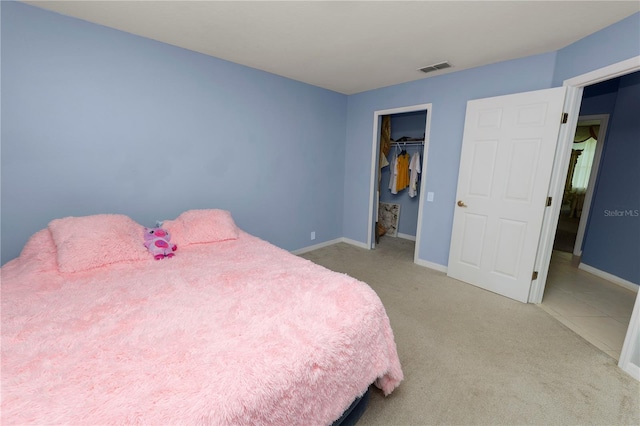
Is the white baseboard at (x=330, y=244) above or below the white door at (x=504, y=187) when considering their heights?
below

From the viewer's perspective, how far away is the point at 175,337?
1108 mm

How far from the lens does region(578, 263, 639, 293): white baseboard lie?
302cm

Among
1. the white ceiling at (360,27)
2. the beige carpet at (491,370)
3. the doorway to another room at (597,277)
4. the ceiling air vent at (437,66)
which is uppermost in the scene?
the ceiling air vent at (437,66)

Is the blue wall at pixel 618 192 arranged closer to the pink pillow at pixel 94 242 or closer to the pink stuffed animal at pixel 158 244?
the pink stuffed animal at pixel 158 244

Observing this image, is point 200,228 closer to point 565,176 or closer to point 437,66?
point 437,66

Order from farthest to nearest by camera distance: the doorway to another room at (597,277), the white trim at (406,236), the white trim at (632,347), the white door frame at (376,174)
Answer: the white trim at (406,236) < the white door frame at (376,174) < the doorway to another room at (597,277) < the white trim at (632,347)

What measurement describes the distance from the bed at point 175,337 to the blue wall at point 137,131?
15.7 inches

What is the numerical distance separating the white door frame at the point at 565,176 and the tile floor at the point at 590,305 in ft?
0.59

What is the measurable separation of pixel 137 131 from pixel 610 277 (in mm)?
5425

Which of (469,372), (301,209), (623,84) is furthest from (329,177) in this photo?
(623,84)

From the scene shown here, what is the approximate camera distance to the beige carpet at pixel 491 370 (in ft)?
4.82

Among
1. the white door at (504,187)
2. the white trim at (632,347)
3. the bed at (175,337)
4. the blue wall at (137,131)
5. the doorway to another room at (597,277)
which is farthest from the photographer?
the white door at (504,187)

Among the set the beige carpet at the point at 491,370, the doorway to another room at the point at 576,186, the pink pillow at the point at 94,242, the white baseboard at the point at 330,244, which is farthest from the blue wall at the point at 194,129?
the doorway to another room at the point at 576,186

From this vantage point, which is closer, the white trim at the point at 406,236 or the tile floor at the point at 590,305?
the tile floor at the point at 590,305
